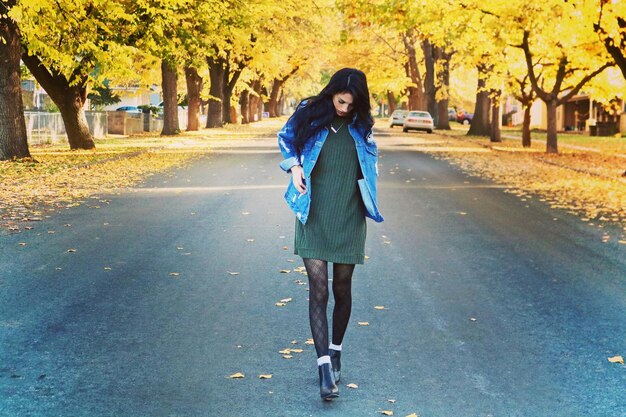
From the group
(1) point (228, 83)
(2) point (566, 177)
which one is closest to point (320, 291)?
(2) point (566, 177)

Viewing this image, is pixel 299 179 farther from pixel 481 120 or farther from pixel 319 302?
pixel 481 120

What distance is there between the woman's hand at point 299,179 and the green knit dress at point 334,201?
6 cm

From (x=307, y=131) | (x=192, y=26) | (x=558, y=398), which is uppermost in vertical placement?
(x=192, y=26)

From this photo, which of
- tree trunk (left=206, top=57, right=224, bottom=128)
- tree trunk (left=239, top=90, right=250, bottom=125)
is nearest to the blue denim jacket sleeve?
tree trunk (left=206, top=57, right=224, bottom=128)

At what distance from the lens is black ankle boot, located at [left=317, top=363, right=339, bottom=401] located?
4832mm

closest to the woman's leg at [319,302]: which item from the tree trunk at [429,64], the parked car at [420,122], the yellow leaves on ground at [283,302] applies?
the yellow leaves on ground at [283,302]

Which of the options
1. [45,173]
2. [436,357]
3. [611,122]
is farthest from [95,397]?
[611,122]

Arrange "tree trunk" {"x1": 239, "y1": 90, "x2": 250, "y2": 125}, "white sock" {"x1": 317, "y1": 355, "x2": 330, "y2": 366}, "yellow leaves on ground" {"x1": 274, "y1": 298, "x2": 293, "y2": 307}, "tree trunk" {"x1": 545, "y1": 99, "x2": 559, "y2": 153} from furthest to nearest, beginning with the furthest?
"tree trunk" {"x1": 239, "y1": 90, "x2": 250, "y2": 125}
"tree trunk" {"x1": 545, "y1": 99, "x2": 559, "y2": 153}
"yellow leaves on ground" {"x1": 274, "y1": 298, "x2": 293, "y2": 307}
"white sock" {"x1": 317, "y1": 355, "x2": 330, "y2": 366}

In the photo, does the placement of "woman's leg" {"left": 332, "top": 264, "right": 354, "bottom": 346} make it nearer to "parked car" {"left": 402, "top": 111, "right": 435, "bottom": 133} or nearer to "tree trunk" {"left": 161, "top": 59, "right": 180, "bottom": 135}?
"tree trunk" {"left": 161, "top": 59, "right": 180, "bottom": 135}

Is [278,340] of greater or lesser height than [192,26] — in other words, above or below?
below

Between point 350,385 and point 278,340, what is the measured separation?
1042mm

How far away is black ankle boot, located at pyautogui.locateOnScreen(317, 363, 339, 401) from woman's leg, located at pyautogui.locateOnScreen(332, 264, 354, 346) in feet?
1.36

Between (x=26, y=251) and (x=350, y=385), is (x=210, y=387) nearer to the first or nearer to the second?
Result: (x=350, y=385)

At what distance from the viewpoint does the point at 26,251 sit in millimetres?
9648
